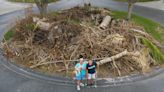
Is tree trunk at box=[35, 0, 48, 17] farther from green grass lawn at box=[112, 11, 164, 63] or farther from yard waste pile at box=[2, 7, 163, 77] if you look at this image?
green grass lawn at box=[112, 11, 164, 63]

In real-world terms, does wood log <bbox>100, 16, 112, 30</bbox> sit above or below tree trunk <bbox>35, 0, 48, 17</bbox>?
below

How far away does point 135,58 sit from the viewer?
13164 millimetres

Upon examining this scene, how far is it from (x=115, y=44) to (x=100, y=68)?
1665 millimetres

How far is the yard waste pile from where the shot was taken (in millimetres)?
13133

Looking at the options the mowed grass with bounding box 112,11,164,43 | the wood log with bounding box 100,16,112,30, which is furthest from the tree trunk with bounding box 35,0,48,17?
the mowed grass with bounding box 112,11,164,43

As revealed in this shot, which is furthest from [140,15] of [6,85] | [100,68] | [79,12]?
[6,85]

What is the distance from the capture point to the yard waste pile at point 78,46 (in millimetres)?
13133

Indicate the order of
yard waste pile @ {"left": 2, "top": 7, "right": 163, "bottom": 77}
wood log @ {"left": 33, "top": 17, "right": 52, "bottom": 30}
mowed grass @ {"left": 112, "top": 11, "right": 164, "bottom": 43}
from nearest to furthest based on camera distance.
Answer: yard waste pile @ {"left": 2, "top": 7, "right": 163, "bottom": 77}, wood log @ {"left": 33, "top": 17, "right": 52, "bottom": 30}, mowed grass @ {"left": 112, "top": 11, "right": 164, "bottom": 43}

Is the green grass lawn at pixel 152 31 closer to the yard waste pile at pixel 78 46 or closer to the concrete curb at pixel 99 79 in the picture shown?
the yard waste pile at pixel 78 46

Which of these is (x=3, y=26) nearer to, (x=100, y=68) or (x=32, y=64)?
(x=32, y=64)

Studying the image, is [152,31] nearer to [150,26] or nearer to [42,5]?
[150,26]

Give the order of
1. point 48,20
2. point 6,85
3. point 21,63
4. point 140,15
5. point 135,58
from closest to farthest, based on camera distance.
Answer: point 6,85 < point 135,58 < point 21,63 < point 48,20 < point 140,15

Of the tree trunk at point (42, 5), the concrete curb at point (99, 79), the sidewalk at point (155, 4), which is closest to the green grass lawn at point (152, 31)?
the concrete curb at point (99, 79)

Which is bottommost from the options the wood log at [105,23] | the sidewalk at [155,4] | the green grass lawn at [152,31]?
the green grass lawn at [152,31]
